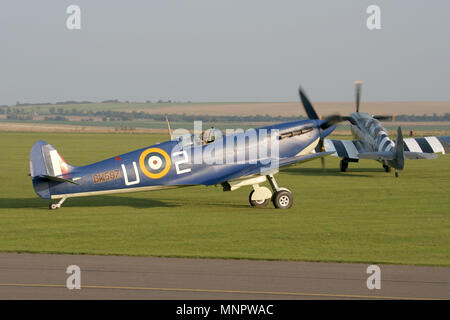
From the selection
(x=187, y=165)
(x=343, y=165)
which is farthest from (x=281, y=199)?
(x=343, y=165)

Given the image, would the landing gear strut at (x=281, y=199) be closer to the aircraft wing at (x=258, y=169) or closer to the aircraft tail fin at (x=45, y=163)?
the aircraft wing at (x=258, y=169)

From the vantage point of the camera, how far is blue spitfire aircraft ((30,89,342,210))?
16.4 m

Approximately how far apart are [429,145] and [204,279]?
22.3m

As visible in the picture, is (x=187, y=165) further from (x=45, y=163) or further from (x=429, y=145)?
(x=429, y=145)

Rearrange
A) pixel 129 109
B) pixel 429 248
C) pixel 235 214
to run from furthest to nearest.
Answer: pixel 129 109, pixel 235 214, pixel 429 248

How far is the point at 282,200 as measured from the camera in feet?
58.9

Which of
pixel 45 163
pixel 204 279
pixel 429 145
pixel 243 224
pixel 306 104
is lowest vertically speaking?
pixel 243 224

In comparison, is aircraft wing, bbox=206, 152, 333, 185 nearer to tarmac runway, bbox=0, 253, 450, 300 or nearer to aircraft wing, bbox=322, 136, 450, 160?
tarmac runway, bbox=0, 253, 450, 300

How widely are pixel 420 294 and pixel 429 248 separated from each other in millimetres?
3560

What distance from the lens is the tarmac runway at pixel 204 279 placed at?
9.11 metres

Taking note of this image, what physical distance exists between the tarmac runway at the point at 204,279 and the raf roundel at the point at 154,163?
17.5 feet

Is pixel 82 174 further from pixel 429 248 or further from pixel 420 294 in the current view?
pixel 420 294
